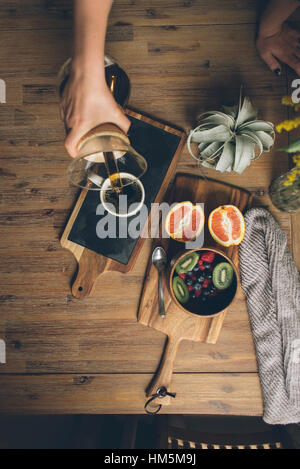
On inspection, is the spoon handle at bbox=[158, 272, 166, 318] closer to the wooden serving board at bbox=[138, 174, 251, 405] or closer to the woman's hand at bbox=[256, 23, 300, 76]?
the wooden serving board at bbox=[138, 174, 251, 405]

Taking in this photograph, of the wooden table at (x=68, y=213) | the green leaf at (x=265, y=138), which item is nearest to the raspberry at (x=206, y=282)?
the wooden table at (x=68, y=213)

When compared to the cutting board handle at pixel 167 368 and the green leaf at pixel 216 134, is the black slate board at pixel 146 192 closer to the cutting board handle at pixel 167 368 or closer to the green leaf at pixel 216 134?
the green leaf at pixel 216 134

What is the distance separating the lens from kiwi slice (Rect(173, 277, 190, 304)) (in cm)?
108

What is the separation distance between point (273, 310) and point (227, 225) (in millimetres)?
346

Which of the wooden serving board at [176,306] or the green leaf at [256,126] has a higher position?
the green leaf at [256,126]

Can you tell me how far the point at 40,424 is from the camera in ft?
4.45

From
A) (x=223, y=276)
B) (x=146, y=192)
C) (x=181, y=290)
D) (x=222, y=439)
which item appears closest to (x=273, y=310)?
(x=223, y=276)

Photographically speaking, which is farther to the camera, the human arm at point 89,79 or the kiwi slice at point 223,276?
the kiwi slice at point 223,276

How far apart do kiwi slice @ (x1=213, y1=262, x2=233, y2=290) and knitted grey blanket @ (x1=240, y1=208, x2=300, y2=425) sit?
13 centimetres

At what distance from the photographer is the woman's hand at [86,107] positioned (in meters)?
0.84

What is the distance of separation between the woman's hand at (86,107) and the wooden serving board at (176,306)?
1.33 ft

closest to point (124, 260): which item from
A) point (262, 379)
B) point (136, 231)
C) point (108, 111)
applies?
point (136, 231)

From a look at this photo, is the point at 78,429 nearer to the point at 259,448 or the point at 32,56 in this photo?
the point at 259,448

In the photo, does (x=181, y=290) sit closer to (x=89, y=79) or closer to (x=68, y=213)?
(x=68, y=213)
